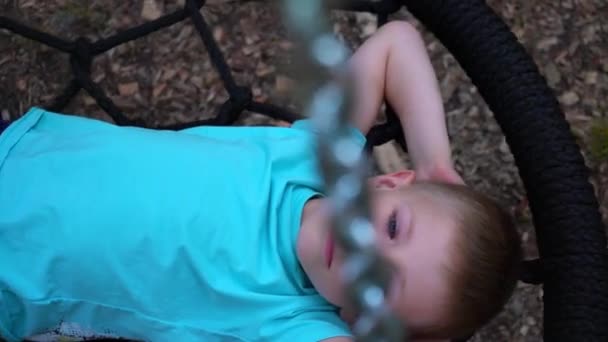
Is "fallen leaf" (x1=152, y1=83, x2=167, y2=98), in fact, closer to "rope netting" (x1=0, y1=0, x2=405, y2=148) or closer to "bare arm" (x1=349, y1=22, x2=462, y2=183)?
"rope netting" (x1=0, y1=0, x2=405, y2=148)

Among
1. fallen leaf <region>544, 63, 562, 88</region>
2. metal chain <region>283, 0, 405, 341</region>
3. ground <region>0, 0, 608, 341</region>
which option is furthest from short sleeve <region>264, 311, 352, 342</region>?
fallen leaf <region>544, 63, 562, 88</region>

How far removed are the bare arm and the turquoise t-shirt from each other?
0.42 feet

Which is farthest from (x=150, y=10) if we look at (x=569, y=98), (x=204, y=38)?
(x=569, y=98)

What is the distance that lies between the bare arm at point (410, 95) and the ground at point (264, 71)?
0.78 ft

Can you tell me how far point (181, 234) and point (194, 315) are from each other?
0.07 metres

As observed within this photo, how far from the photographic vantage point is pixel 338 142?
0.20m

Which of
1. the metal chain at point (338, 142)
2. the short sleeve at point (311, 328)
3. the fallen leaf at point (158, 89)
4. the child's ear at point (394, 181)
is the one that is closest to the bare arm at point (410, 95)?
the child's ear at point (394, 181)

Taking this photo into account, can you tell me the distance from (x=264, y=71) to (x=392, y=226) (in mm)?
542

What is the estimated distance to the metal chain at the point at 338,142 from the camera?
7.6 inches

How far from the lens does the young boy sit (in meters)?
0.73

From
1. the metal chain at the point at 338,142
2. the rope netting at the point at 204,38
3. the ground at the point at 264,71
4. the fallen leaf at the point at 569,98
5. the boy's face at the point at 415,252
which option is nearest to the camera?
the metal chain at the point at 338,142

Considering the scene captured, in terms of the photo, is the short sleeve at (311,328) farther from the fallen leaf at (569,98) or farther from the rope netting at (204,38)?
the fallen leaf at (569,98)

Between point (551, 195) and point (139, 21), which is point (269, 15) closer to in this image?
point (139, 21)

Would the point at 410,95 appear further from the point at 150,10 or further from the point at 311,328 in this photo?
the point at 150,10
